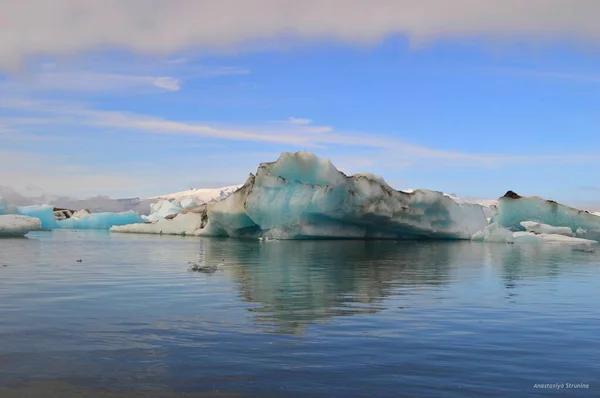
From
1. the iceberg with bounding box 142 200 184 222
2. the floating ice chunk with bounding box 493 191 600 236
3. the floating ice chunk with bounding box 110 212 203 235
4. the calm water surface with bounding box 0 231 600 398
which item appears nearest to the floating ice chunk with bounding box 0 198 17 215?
the floating ice chunk with bounding box 110 212 203 235

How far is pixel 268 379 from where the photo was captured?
574cm

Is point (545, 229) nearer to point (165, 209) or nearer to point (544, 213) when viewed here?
point (544, 213)

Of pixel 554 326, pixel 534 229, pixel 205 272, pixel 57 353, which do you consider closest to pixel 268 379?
pixel 57 353

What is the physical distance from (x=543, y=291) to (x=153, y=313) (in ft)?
28.9

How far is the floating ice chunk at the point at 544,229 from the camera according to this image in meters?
40.2

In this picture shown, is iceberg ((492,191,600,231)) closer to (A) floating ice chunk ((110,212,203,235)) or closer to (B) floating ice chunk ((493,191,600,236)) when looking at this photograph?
(B) floating ice chunk ((493,191,600,236))

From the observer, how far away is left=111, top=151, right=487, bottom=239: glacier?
37312 mm

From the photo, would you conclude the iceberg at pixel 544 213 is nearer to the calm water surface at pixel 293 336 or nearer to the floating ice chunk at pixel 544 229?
the floating ice chunk at pixel 544 229

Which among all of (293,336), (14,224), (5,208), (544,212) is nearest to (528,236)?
(544,212)

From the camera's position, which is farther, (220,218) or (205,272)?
(220,218)

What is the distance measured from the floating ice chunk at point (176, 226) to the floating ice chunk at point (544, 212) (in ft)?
79.0

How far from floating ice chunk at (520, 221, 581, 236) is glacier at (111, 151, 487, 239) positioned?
3.77 m

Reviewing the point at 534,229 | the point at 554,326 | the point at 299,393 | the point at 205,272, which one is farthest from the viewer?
the point at 534,229

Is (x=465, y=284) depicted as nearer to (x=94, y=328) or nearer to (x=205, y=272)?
(x=205, y=272)
